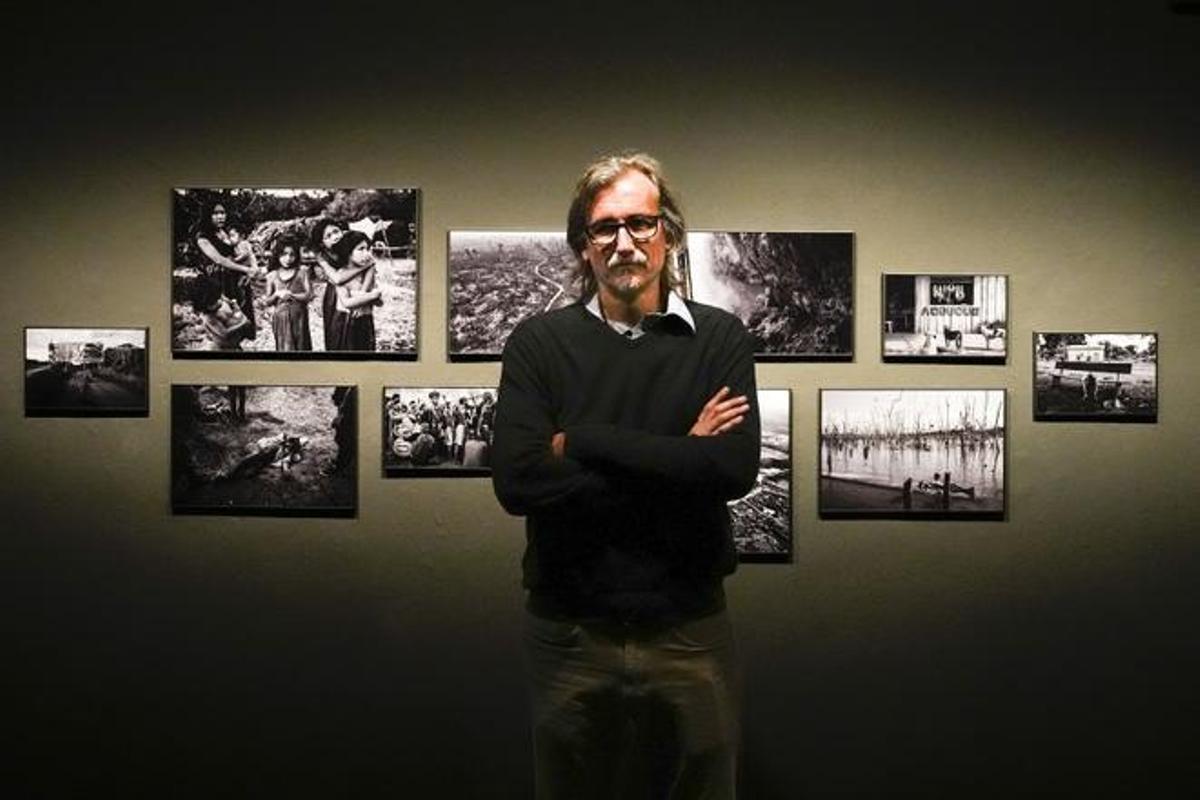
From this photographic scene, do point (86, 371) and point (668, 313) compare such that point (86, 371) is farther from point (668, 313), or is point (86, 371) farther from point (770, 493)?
point (770, 493)

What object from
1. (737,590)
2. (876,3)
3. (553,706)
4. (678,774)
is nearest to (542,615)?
(553,706)

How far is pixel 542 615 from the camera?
258 centimetres

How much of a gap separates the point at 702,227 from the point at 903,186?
680 mm

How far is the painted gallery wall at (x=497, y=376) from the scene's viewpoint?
3432mm

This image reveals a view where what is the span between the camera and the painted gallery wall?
135 inches

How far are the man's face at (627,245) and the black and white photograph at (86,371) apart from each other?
1.72 metres

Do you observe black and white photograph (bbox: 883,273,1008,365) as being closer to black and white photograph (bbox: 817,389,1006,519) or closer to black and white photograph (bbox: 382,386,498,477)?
black and white photograph (bbox: 817,389,1006,519)

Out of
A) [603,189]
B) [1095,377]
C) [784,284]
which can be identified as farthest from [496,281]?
[1095,377]

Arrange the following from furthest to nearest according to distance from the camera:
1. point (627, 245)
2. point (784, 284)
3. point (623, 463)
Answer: point (784, 284), point (627, 245), point (623, 463)

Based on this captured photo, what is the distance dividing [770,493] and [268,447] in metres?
1.66

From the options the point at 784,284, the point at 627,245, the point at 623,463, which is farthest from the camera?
the point at 784,284

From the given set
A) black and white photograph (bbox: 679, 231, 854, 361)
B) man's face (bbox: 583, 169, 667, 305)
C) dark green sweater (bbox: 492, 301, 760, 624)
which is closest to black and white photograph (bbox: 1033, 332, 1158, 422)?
black and white photograph (bbox: 679, 231, 854, 361)

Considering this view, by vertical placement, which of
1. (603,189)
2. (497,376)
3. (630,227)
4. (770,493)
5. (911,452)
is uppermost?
(603,189)

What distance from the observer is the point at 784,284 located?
11.1ft
